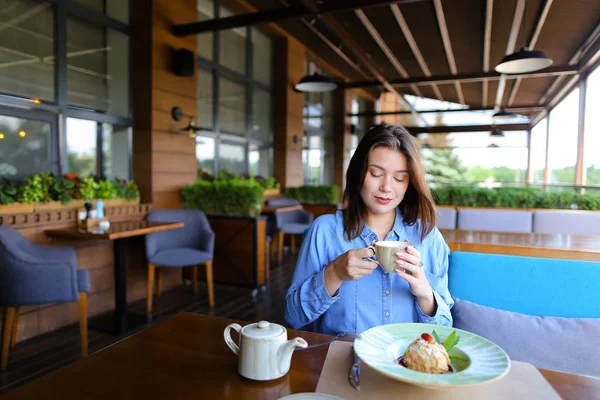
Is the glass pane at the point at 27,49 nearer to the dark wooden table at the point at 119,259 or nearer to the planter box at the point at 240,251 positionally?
the dark wooden table at the point at 119,259

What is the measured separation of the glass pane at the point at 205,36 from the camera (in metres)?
5.72

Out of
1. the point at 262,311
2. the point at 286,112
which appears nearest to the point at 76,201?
the point at 262,311

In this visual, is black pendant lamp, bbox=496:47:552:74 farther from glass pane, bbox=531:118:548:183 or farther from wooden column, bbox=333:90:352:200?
glass pane, bbox=531:118:548:183

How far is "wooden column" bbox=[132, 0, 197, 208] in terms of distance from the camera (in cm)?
441

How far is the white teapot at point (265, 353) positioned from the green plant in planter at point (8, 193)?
9.83ft

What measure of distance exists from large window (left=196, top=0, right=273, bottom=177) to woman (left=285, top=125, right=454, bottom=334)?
4114 millimetres

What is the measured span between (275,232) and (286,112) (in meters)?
2.88

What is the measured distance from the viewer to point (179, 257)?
3.65 metres

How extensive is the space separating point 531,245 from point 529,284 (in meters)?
0.76

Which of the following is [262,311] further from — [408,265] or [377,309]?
[408,265]

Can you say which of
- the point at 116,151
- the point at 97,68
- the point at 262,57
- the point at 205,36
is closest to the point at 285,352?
the point at 116,151

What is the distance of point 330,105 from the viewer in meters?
10.8

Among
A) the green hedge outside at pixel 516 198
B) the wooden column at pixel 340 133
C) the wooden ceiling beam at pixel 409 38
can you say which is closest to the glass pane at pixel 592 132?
the wooden ceiling beam at pixel 409 38

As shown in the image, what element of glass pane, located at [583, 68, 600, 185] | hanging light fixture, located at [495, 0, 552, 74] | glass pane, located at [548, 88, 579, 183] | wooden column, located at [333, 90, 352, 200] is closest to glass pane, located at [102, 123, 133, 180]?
hanging light fixture, located at [495, 0, 552, 74]
